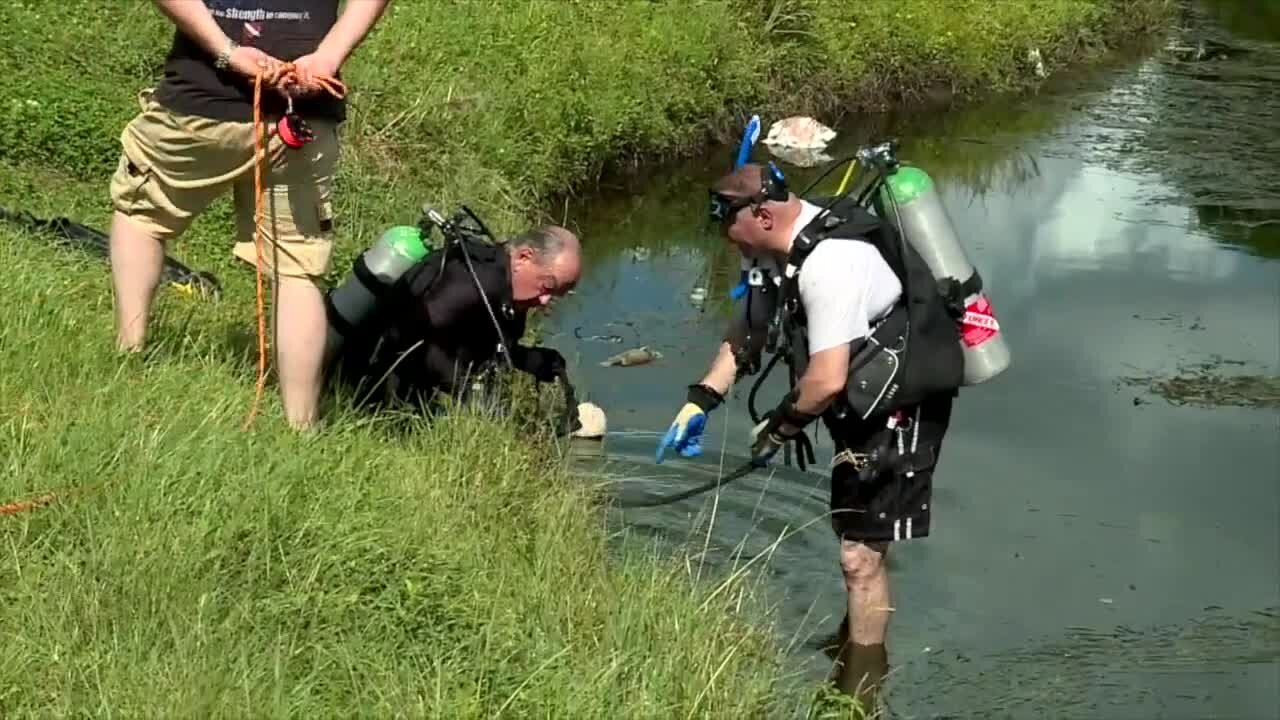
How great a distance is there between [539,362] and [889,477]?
50.4 inches

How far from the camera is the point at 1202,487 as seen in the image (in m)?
7.31

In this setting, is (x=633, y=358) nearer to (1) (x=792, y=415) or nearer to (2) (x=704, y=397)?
(2) (x=704, y=397)

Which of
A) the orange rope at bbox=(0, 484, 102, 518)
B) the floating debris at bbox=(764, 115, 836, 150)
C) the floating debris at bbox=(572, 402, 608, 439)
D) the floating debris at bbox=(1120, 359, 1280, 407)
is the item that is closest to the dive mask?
the orange rope at bbox=(0, 484, 102, 518)

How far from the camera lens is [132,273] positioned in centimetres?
520

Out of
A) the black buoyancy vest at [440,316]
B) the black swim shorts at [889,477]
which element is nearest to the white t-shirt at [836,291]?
the black swim shorts at [889,477]

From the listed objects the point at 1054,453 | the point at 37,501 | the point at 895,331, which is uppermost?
the point at 895,331

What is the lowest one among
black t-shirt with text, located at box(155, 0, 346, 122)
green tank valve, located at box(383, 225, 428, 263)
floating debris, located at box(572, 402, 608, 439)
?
floating debris, located at box(572, 402, 608, 439)

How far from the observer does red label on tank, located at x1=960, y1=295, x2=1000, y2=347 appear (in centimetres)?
527

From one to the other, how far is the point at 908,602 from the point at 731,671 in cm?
178

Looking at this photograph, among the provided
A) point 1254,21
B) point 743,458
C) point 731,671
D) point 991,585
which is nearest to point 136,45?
point 743,458

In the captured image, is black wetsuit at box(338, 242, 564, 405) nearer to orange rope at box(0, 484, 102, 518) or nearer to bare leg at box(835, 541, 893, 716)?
bare leg at box(835, 541, 893, 716)

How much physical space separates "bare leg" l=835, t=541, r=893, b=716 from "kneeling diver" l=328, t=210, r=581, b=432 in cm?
128

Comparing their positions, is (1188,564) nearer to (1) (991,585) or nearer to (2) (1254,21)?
(1) (991,585)

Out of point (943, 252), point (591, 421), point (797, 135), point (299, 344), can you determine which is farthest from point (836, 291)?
point (797, 135)
